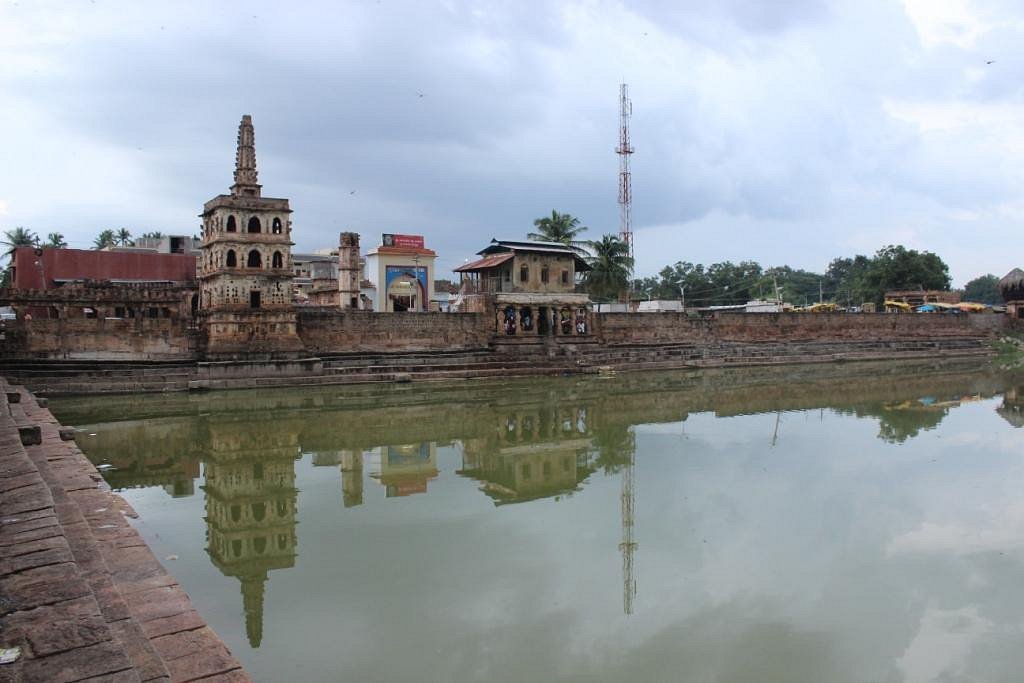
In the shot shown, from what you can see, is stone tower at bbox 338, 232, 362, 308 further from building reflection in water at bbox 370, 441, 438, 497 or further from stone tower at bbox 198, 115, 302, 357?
building reflection in water at bbox 370, 441, 438, 497

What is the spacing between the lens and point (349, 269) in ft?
108

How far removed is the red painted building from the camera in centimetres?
2747

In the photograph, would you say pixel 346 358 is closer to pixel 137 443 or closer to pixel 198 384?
pixel 198 384

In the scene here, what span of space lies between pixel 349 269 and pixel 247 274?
9.16 meters

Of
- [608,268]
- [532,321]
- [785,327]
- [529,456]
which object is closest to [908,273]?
[785,327]

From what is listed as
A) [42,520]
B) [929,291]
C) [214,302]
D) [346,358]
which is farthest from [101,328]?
[929,291]

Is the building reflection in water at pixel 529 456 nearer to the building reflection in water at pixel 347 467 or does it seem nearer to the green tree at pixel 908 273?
the building reflection in water at pixel 347 467

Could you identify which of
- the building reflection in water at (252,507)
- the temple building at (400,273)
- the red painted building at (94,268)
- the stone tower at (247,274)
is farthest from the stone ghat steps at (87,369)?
the temple building at (400,273)

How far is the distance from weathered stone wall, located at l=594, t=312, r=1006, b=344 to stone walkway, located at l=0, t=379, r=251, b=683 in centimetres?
2734

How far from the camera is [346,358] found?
82.4ft

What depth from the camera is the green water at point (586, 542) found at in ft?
17.4

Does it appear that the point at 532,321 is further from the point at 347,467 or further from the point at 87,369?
the point at 347,467

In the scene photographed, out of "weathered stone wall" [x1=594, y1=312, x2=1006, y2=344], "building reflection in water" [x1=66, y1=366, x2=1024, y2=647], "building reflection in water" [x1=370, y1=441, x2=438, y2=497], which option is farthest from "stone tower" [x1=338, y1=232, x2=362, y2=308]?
"building reflection in water" [x1=370, y1=441, x2=438, y2=497]

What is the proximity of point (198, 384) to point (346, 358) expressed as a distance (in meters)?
5.42
